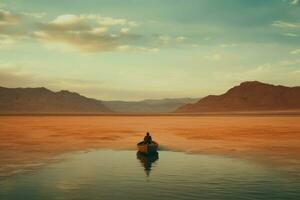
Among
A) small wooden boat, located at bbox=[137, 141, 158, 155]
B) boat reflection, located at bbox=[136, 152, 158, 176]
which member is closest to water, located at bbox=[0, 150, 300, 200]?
boat reflection, located at bbox=[136, 152, 158, 176]

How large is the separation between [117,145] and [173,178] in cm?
2112

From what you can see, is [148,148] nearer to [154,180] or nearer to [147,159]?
[147,159]

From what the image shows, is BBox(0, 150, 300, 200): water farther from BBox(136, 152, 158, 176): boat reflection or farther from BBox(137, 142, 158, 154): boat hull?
BBox(137, 142, 158, 154): boat hull

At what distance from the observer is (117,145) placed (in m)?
46.2

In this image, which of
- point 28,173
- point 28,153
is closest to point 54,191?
point 28,173

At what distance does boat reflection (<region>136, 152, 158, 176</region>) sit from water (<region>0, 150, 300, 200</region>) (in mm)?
74

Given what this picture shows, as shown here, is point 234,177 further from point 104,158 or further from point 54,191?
point 104,158

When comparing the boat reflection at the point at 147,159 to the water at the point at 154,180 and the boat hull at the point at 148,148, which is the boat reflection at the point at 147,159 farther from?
the boat hull at the point at 148,148

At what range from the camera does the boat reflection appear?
30.9 meters

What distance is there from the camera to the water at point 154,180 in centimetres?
2108

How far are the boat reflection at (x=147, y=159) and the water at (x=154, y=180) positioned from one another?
0.07 meters

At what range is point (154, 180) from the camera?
2522 centimetres

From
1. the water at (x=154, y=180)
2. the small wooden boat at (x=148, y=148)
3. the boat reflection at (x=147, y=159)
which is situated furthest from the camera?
the small wooden boat at (x=148, y=148)

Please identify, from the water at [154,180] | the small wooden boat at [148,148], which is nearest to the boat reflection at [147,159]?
the water at [154,180]
